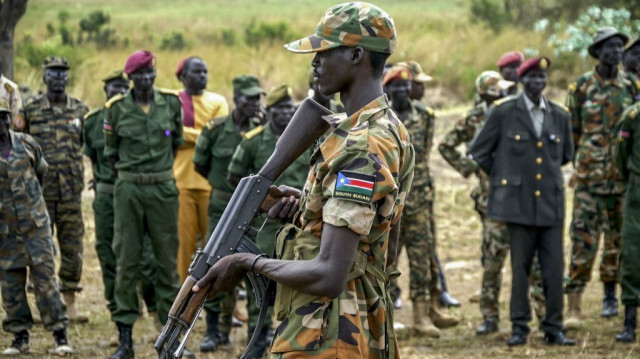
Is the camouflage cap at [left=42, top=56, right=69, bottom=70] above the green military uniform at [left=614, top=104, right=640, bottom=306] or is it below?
above

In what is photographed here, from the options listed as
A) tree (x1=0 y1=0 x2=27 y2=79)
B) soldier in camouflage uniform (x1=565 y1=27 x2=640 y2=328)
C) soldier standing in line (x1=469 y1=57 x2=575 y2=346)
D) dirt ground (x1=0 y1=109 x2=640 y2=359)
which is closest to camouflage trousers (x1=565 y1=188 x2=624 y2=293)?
soldier in camouflage uniform (x1=565 y1=27 x2=640 y2=328)

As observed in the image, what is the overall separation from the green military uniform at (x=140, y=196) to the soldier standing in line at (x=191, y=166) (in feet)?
3.64

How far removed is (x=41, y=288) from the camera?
294 inches

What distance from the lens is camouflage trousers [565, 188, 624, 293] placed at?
8594 millimetres

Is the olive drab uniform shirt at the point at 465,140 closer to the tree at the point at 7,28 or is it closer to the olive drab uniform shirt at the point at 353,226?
the tree at the point at 7,28

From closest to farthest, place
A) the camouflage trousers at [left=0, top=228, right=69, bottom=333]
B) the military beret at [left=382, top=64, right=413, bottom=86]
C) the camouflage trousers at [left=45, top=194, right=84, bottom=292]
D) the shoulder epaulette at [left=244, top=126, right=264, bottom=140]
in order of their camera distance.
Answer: the camouflage trousers at [left=0, top=228, right=69, bottom=333] < the shoulder epaulette at [left=244, top=126, right=264, bottom=140] < the military beret at [left=382, top=64, right=413, bottom=86] < the camouflage trousers at [left=45, top=194, right=84, bottom=292]

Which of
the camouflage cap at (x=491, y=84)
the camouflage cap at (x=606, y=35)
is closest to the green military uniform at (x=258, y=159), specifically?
the camouflage cap at (x=491, y=84)

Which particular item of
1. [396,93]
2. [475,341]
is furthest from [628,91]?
[475,341]

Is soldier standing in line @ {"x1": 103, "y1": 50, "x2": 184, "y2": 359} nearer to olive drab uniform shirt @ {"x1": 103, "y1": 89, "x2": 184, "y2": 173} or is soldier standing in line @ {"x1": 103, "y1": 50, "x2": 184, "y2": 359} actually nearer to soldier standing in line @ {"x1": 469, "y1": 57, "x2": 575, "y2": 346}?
olive drab uniform shirt @ {"x1": 103, "y1": 89, "x2": 184, "y2": 173}

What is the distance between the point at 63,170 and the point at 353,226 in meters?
6.28

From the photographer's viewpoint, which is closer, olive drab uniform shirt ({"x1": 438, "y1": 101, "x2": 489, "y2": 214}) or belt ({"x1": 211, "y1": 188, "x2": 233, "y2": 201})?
belt ({"x1": 211, "y1": 188, "x2": 233, "y2": 201})

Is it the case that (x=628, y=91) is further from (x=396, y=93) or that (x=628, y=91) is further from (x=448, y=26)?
(x=448, y=26)

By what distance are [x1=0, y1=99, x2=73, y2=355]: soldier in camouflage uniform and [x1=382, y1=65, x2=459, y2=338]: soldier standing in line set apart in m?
3.00

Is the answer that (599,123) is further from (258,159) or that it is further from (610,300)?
(258,159)
